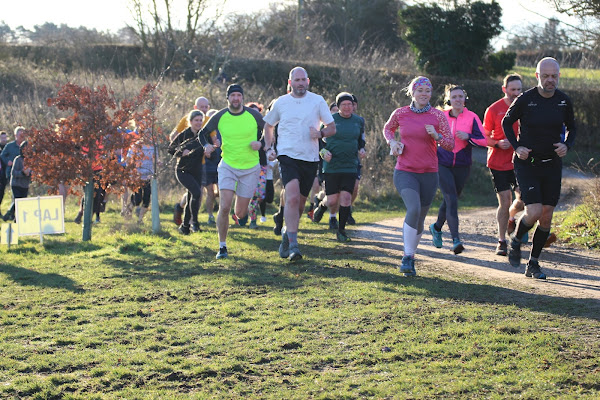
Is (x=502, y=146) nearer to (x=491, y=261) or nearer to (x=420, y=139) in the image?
(x=491, y=261)

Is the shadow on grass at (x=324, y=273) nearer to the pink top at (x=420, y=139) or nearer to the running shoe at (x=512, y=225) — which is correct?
the pink top at (x=420, y=139)

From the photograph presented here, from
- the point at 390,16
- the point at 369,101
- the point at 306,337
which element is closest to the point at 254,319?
the point at 306,337

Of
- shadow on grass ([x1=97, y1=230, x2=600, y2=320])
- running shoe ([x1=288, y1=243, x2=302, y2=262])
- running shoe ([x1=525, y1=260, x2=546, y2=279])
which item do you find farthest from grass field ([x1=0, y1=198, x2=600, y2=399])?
running shoe ([x1=525, y1=260, x2=546, y2=279])

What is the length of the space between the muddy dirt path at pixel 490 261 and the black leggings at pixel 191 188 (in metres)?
2.66

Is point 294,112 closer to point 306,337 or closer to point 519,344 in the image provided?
point 306,337

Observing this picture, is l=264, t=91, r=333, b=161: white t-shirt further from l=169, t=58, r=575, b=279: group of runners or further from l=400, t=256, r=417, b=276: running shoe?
l=400, t=256, r=417, b=276: running shoe

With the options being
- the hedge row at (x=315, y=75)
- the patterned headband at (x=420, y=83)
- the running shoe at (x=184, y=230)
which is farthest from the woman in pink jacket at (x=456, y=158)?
the hedge row at (x=315, y=75)

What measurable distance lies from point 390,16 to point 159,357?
38032 mm

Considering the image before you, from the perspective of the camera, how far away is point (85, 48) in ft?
118

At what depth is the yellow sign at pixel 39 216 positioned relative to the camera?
12.0m

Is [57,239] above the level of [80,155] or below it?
below

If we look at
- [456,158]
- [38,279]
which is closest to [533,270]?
[456,158]

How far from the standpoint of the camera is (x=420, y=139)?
26.9 feet

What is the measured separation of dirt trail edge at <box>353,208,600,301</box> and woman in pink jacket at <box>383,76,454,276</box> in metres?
0.85
